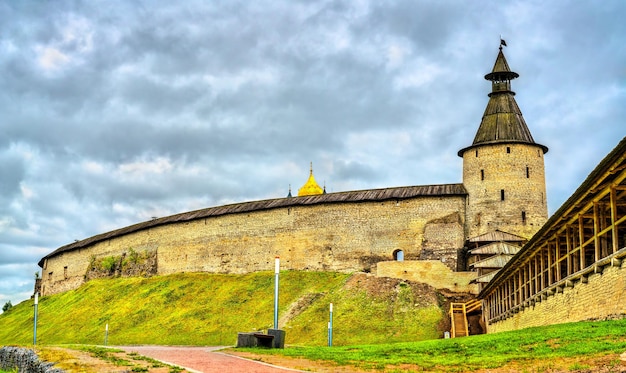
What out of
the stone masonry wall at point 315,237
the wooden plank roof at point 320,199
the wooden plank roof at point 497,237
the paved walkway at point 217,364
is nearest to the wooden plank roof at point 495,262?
the wooden plank roof at point 497,237

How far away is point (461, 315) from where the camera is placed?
1647 inches

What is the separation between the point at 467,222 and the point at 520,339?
33.4 meters

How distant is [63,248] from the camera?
77750 millimetres

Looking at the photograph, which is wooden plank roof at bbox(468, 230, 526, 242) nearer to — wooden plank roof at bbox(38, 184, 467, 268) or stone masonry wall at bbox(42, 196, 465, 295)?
stone masonry wall at bbox(42, 196, 465, 295)

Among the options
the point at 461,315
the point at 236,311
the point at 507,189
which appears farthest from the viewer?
the point at 507,189

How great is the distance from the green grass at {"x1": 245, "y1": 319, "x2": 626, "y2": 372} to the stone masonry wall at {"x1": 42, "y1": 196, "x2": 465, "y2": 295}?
3161cm

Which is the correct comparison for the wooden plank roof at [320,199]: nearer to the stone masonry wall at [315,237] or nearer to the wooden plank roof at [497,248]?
the stone masonry wall at [315,237]

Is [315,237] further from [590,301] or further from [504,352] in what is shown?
[504,352]

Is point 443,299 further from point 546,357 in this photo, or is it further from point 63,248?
point 63,248

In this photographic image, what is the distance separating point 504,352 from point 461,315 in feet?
87.3

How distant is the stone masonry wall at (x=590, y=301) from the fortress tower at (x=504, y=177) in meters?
23.1

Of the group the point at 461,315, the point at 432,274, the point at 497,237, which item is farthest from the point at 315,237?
the point at 461,315

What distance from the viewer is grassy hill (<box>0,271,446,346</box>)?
40.8 metres

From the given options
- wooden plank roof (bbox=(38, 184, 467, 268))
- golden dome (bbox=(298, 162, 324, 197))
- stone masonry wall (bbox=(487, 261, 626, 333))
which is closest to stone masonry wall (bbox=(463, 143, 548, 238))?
wooden plank roof (bbox=(38, 184, 467, 268))
